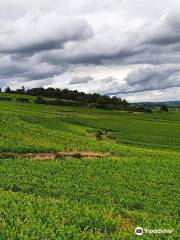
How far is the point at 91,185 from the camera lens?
29719 millimetres

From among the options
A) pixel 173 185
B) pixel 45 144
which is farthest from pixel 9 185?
pixel 45 144

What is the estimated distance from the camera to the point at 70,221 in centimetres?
1947

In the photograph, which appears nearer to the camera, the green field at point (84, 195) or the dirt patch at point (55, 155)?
the green field at point (84, 195)

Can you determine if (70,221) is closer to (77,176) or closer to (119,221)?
(119,221)

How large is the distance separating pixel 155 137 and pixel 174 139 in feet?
12.6

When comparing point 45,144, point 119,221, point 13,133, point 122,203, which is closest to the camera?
point 119,221

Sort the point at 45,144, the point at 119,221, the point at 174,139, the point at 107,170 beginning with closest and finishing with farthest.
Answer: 1. the point at 119,221
2. the point at 107,170
3. the point at 45,144
4. the point at 174,139

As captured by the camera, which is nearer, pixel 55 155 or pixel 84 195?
pixel 84 195

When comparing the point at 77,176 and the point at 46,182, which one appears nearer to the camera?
the point at 46,182

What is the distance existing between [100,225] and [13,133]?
3933cm

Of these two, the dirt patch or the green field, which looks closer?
the green field

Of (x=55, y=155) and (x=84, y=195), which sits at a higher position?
(x=84, y=195)

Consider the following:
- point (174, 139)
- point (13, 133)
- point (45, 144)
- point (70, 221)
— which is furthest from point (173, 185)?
point (174, 139)

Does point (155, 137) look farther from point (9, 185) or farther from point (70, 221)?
point (70, 221)
